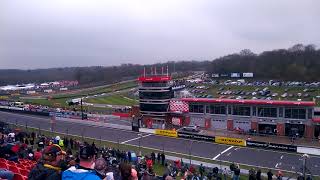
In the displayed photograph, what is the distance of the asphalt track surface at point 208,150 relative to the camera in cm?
3366

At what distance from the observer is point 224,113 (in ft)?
165

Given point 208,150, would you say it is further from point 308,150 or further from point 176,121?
point 176,121

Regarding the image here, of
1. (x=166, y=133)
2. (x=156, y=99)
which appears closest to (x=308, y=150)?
(x=166, y=133)

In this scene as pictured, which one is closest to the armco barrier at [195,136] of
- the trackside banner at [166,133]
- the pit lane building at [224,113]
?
the trackside banner at [166,133]

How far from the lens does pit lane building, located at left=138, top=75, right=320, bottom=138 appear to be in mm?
44094

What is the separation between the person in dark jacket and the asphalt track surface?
89.5 feet

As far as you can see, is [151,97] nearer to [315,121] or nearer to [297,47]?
[315,121]

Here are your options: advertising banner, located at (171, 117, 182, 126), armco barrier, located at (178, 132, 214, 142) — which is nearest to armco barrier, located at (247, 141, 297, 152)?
armco barrier, located at (178, 132, 214, 142)

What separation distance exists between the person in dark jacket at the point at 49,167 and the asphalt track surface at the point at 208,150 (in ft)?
89.5

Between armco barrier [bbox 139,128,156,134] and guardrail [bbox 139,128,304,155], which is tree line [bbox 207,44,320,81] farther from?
guardrail [bbox 139,128,304,155]

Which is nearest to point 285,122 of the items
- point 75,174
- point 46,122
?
point 46,122

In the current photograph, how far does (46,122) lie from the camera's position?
203 feet

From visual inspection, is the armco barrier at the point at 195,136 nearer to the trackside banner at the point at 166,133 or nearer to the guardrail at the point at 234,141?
the guardrail at the point at 234,141

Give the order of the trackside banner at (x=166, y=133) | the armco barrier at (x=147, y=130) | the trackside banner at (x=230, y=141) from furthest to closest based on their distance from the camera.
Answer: the armco barrier at (x=147, y=130) → the trackside banner at (x=166, y=133) → the trackside banner at (x=230, y=141)
